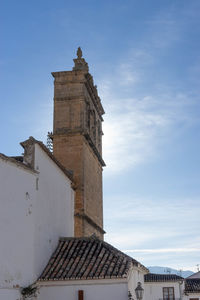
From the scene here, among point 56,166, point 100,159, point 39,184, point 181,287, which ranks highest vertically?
point 100,159

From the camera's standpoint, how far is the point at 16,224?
38.4ft

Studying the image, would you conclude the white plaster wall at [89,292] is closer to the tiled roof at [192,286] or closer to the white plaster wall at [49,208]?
the white plaster wall at [49,208]

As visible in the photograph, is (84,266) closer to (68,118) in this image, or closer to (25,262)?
(25,262)

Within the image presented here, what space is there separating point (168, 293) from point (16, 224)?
24.4m

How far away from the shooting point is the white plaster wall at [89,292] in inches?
479

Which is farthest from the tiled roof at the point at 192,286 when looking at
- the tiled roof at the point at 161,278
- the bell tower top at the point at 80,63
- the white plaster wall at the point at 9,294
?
the white plaster wall at the point at 9,294

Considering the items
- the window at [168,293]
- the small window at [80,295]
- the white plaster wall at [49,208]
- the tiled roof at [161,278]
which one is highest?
the white plaster wall at [49,208]

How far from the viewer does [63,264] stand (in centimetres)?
1352

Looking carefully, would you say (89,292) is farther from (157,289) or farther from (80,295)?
(157,289)

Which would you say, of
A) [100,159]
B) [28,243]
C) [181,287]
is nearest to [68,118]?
[100,159]

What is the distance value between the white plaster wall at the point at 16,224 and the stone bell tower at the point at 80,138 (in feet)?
31.4

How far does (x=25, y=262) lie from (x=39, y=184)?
253 cm

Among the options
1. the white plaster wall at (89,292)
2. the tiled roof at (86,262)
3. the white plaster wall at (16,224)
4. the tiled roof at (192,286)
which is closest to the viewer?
the white plaster wall at (16,224)

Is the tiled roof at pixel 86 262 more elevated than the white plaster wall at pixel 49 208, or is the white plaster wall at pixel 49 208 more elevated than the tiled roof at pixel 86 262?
the white plaster wall at pixel 49 208
